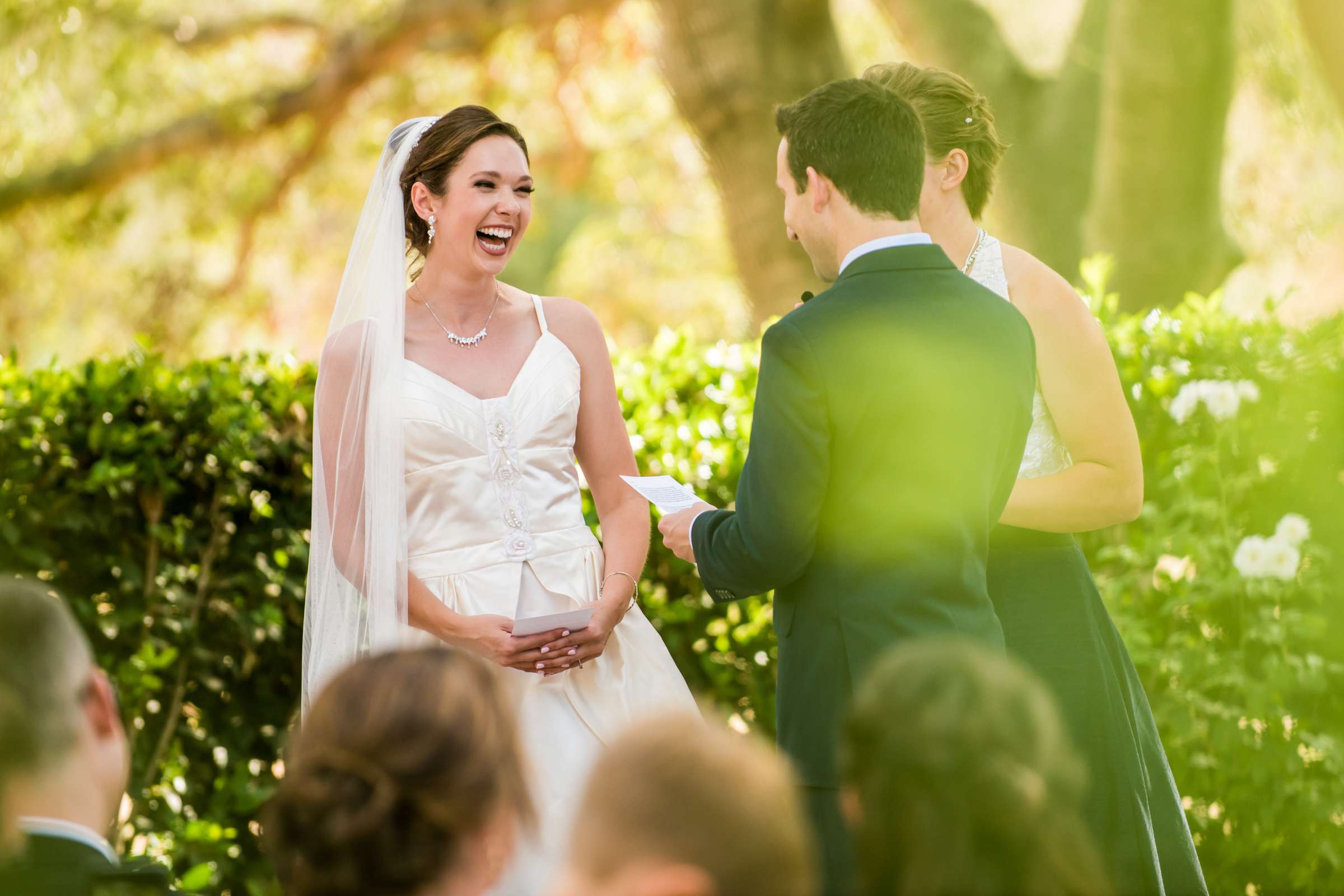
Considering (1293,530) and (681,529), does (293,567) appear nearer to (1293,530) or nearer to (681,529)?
(681,529)

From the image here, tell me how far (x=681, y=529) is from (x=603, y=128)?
15.2 m

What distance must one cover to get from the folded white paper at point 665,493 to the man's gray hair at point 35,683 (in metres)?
1.33

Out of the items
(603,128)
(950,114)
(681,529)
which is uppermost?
(603,128)

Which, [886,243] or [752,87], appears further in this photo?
[752,87]

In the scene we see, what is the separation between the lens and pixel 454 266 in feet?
12.0

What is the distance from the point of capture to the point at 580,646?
135 inches

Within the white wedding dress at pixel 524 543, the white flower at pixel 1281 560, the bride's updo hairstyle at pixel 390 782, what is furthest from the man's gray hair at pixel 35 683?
the white flower at pixel 1281 560

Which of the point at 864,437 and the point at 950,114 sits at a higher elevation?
the point at 950,114

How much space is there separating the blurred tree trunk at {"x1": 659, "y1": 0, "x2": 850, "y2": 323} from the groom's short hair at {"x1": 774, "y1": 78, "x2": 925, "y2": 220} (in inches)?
213

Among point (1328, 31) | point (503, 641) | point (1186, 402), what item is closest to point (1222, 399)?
point (1186, 402)

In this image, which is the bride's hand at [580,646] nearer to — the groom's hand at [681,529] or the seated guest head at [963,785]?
the groom's hand at [681,529]

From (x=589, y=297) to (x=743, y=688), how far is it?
17.8 m

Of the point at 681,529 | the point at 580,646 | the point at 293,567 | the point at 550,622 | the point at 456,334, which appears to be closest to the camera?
the point at 681,529

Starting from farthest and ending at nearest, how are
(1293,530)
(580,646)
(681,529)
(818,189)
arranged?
(1293,530)
(580,646)
(681,529)
(818,189)
